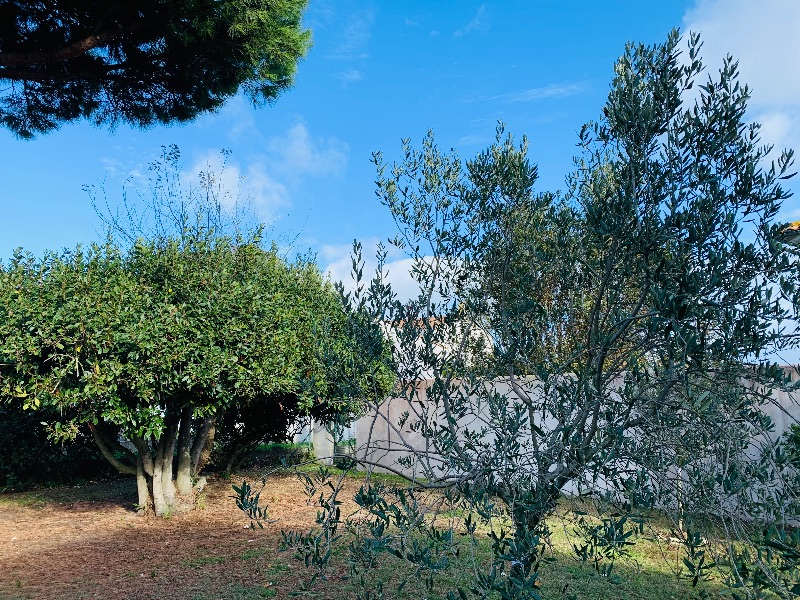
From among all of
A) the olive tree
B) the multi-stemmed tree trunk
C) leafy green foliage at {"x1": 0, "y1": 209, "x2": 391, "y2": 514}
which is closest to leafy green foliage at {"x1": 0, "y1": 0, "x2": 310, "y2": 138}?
leafy green foliage at {"x1": 0, "y1": 209, "x2": 391, "y2": 514}

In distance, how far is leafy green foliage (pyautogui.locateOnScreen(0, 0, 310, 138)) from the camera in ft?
29.1

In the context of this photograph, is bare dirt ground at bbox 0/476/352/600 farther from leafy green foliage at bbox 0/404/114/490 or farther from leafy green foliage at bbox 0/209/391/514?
leafy green foliage at bbox 0/404/114/490

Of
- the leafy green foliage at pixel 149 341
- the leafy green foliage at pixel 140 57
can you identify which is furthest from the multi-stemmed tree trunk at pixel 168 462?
the leafy green foliage at pixel 140 57

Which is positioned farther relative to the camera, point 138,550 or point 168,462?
point 168,462

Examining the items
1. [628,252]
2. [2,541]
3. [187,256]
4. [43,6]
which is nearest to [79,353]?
[187,256]

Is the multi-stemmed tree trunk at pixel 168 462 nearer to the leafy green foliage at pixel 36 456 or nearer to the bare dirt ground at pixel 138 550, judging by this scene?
the bare dirt ground at pixel 138 550

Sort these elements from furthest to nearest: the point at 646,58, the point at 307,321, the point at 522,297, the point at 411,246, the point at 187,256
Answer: the point at 307,321
the point at 187,256
the point at 411,246
the point at 522,297
the point at 646,58

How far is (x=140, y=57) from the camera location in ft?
32.6

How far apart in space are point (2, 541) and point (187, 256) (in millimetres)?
4588

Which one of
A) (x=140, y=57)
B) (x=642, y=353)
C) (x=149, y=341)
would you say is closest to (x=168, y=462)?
(x=149, y=341)

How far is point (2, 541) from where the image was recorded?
8.35 meters

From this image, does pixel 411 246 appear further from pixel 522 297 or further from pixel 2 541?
pixel 2 541

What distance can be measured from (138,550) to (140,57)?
7.46 meters

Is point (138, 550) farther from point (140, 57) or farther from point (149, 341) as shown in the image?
point (140, 57)
